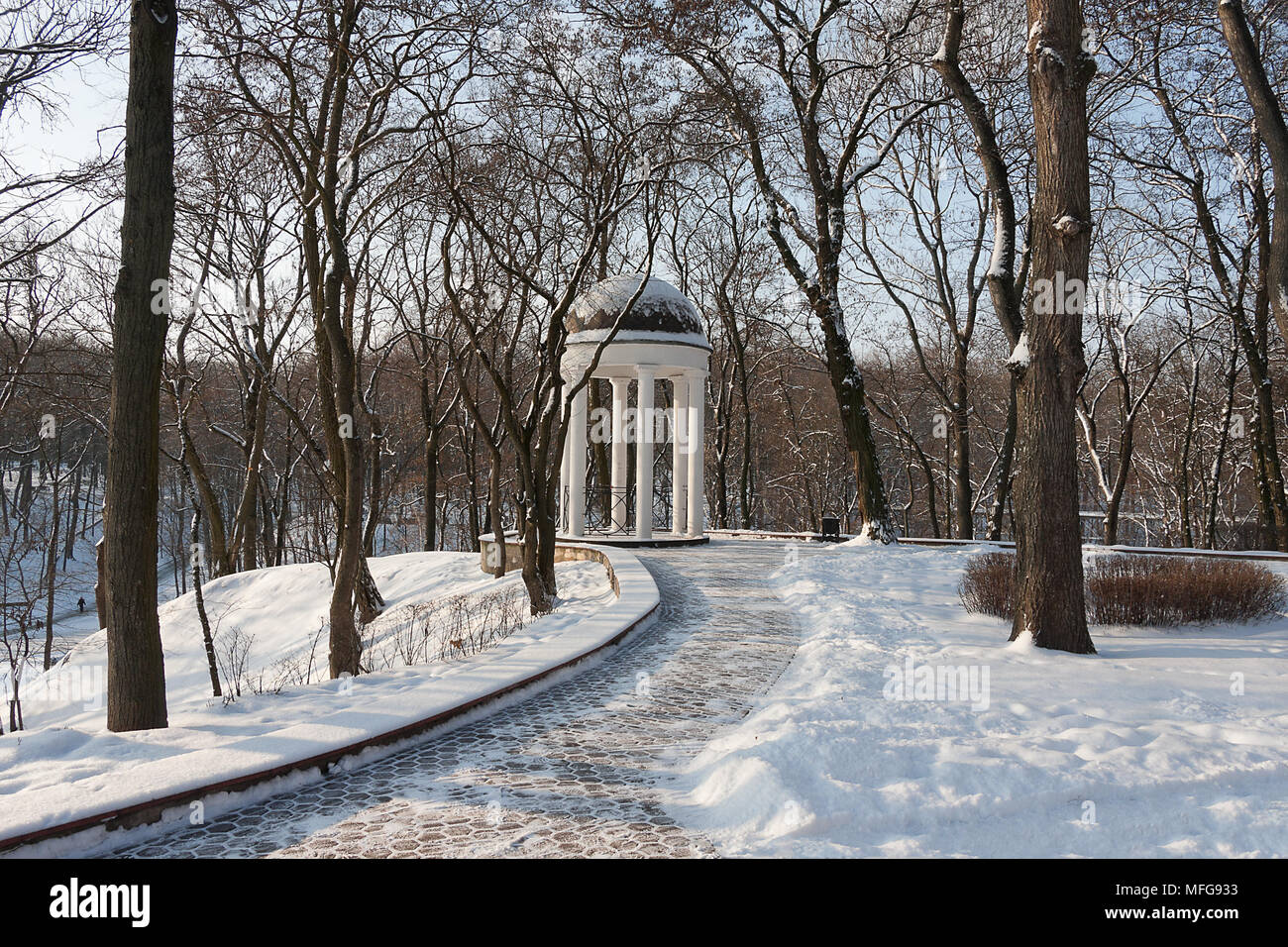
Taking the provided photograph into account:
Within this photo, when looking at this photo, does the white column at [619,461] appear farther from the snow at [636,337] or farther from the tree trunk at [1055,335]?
the tree trunk at [1055,335]

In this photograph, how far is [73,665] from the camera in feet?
62.0

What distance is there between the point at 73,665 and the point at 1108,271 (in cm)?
2878

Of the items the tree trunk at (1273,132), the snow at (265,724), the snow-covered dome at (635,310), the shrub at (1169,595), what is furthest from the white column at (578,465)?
the tree trunk at (1273,132)

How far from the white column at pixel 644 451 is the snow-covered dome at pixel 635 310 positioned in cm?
104

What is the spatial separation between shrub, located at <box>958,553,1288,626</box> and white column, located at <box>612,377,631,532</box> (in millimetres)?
12818

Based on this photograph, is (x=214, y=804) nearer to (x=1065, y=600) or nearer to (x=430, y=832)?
(x=430, y=832)

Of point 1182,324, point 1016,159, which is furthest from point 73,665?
point 1182,324

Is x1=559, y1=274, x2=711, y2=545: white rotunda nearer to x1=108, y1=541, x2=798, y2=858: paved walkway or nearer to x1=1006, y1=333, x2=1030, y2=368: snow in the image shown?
x1=1006, y1=333, x2=1030, y2=368: snow

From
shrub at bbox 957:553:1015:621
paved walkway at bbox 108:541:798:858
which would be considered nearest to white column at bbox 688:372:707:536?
shrub at bbox 957:553:1015:621

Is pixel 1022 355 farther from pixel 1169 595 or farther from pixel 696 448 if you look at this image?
pixel 696 448

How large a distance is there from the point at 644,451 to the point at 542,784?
14.1m

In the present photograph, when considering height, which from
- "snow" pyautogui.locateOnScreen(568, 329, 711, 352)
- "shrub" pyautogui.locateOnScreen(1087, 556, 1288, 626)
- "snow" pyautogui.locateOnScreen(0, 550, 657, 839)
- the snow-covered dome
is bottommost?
"snow" pyautogui.locateOnScreen(0, 550, 657, 839)

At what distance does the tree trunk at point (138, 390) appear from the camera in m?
6.50

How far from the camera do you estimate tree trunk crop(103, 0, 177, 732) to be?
6496mm
